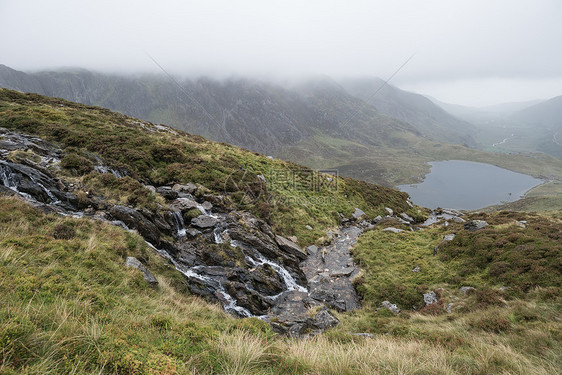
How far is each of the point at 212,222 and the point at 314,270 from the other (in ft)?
30.4

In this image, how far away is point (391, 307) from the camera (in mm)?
13773

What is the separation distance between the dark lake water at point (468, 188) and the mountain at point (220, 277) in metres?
113

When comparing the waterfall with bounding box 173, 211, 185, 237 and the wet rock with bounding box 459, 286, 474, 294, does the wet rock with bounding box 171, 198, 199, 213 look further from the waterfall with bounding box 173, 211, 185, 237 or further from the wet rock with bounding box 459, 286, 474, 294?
the wet rock with bounding box 459, 286, 474, 294

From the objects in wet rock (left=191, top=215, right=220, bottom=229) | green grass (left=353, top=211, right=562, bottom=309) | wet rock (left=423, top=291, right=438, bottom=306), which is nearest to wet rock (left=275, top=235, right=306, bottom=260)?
green grass (left=353, top=211, right=562, bottom=309)

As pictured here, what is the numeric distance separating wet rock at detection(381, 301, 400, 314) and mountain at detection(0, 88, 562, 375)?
246 millimetres

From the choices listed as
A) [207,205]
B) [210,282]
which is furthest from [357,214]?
[210,282]

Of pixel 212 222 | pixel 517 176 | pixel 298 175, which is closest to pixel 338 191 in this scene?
pixel 298 175

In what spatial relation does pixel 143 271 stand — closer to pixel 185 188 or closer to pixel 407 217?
pixel 185 188

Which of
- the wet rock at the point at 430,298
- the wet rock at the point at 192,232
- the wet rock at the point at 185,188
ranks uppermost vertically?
the wet rock at the point at 185,188

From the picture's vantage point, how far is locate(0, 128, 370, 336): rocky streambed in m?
12.1

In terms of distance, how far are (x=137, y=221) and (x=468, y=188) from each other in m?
185

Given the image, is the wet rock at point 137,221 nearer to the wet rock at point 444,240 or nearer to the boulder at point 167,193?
the boulder at point 167,193

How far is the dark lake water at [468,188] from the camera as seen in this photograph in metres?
122

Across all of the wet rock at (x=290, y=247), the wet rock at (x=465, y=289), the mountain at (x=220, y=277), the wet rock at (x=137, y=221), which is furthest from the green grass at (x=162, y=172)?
the wet rock at (x=465, y=289)
